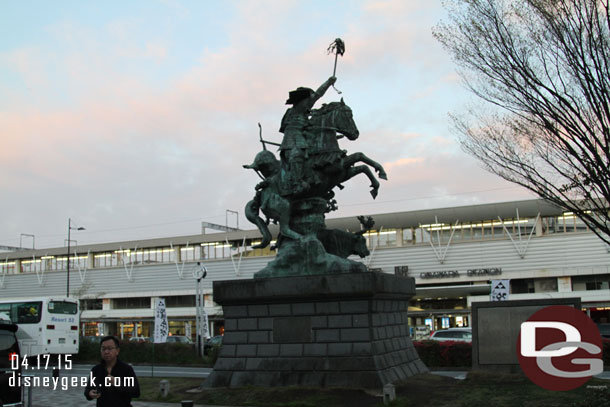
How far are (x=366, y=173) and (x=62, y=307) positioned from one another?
20836mm

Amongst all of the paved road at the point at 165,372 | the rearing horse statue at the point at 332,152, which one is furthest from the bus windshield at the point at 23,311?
the rearing horse statue at the point at 332,152

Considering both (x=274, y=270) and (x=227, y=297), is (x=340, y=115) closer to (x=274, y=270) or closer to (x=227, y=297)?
(x=274, y=270)

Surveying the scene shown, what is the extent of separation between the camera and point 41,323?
30.1 meters

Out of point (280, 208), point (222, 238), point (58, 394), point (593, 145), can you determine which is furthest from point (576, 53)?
point (222, 238)

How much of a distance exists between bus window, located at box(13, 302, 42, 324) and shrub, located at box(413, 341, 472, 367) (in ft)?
58.7

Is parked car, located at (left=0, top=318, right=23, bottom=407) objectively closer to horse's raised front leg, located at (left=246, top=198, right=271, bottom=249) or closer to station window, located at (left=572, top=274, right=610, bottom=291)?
horse's raised front leg, located at (left=246, top=198, right=271, bottom=249)

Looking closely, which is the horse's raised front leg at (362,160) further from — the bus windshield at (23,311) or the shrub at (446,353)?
the bus windshield at (23,311)

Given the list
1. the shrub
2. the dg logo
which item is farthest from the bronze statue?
the shrub

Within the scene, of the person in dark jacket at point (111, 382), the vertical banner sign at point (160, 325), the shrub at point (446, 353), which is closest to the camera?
the person in dark jacket at point (111, 382)

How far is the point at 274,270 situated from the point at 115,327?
2455 inches

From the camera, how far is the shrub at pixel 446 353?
2264 centimetres

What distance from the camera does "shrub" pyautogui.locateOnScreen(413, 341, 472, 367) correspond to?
22.6 metres

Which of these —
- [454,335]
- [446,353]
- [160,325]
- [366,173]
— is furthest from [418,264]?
[366,173]

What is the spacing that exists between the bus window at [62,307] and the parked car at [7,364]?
20.8 m
